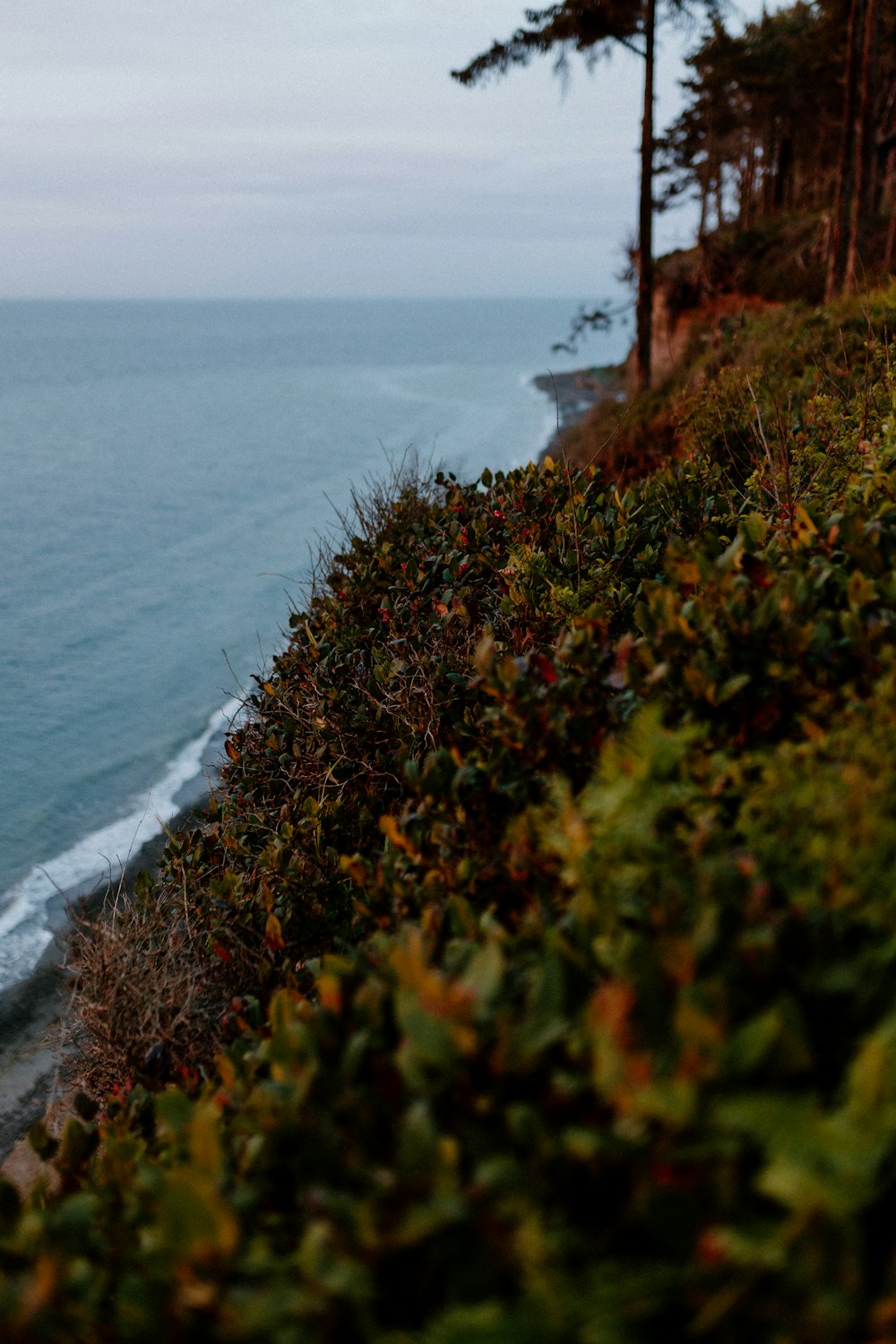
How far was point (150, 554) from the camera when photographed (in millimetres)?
31297

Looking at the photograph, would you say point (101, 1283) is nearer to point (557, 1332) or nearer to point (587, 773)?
point (557, 1332)

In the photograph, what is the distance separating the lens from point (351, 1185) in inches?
71.9

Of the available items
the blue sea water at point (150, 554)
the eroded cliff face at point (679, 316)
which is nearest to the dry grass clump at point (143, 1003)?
the blue sea water at point (150, 554)

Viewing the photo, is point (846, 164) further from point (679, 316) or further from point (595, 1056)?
point (595, 1056)

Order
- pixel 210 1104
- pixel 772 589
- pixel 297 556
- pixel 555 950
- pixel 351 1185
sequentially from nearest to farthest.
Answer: pixel 351 1185
pixel 555 950
pixel 210 1104
pixel 772 589
pixel 297 556

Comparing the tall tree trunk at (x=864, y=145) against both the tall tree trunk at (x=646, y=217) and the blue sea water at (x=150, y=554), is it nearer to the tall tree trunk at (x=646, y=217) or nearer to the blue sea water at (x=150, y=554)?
the tall tree trunk at (x=646, y=217)

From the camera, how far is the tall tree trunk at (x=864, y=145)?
52.6ft

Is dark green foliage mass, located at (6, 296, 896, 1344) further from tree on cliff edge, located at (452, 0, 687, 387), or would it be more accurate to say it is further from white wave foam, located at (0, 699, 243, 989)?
tree on cliff edge, located at (452, 0, 687, 387)

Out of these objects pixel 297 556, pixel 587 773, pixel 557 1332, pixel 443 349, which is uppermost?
pixel 557 1332

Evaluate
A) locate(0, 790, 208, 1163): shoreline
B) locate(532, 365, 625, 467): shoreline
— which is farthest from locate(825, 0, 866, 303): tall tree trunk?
locate(0, 790, 208, 1163): shoreline

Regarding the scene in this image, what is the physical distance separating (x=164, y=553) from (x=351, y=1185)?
1232 inches

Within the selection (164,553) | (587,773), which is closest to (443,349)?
(164,553)

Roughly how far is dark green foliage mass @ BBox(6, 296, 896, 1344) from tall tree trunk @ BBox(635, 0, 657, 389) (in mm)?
15212

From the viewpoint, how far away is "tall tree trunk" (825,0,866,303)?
17.5m
